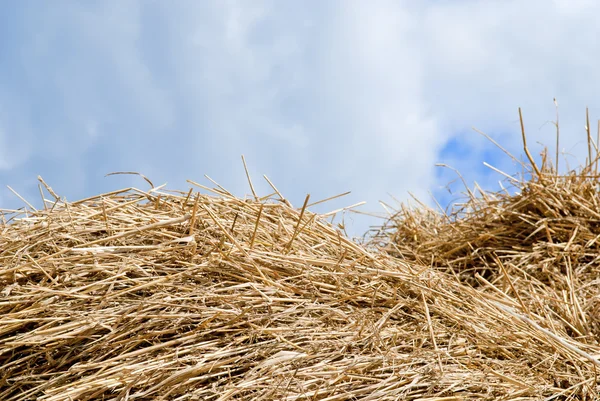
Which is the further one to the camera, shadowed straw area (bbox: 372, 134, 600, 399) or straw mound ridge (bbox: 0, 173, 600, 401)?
shadowed straw area (bbox: 372, 134, 600, 399)

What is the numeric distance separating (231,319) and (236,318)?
2 cm

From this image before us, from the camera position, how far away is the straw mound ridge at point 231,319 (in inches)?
47.9

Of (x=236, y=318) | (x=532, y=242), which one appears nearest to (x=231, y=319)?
(x=236, y=318)

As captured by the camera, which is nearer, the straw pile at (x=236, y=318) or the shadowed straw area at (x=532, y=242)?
the straw pile at (x=236, y=318)

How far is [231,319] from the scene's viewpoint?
4.19 ft

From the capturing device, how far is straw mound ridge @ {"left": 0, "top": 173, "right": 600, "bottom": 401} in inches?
47.9

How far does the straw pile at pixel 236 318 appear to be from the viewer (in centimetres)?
122

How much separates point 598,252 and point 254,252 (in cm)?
145

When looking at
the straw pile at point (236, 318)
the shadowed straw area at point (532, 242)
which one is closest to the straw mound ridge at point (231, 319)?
the straw pile at point (236, 318)

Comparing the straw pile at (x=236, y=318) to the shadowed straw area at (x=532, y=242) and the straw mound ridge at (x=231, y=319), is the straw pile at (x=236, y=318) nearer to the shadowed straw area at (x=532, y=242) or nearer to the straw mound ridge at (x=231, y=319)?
the straw mound ridge at (x=231, y=319)

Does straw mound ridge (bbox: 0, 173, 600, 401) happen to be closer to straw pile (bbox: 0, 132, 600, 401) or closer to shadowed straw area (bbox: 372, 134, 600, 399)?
straw pile (bbox: 0, 132, 600, 401)

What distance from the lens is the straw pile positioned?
1.22 m

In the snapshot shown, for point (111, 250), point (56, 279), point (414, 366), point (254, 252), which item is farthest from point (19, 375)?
point (414, 366)

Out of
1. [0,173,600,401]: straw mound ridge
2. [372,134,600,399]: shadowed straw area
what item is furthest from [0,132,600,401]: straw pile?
[372,134,600,399]: shadowed straw area
